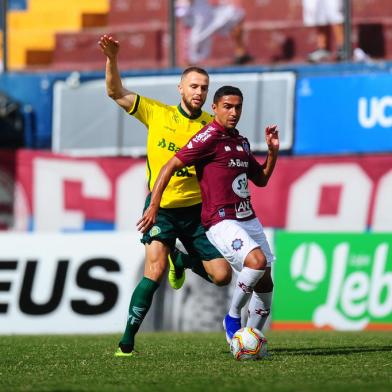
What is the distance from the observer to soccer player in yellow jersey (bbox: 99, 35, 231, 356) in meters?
9.25

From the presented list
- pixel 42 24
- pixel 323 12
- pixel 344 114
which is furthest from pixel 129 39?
pixel 344 114

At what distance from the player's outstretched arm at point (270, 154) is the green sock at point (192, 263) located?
903mm

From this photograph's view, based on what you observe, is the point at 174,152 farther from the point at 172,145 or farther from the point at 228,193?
the point at 228,193

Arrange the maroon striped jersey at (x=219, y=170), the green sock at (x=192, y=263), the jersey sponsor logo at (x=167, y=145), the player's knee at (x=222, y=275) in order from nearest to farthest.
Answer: the maroon striped jersey at (x=219, y=170)
the player's knee at (x=222, y=275)
the jersey sponsor logo at (x=167, y=145)
the green sock at (x=192, y=263)

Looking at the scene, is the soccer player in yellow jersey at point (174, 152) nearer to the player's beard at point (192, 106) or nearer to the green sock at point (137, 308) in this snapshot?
the player's beard at point (192, 106)

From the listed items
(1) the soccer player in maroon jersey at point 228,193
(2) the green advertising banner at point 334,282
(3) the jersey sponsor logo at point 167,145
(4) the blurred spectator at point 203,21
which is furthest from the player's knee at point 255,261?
(4) the blurred spectator at point 203,21

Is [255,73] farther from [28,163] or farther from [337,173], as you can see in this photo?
[28,163]

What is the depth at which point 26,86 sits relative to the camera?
727 inches

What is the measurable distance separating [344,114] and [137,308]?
8.81 meters

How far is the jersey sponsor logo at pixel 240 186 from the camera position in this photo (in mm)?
8898

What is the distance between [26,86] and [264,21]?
4070 millimetres

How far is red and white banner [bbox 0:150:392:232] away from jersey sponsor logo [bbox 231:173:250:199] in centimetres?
799

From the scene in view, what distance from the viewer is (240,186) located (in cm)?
893

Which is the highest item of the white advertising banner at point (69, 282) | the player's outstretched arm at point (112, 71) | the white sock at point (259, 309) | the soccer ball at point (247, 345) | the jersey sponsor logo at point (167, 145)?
the player's outstretched arm at point (112, 71)
